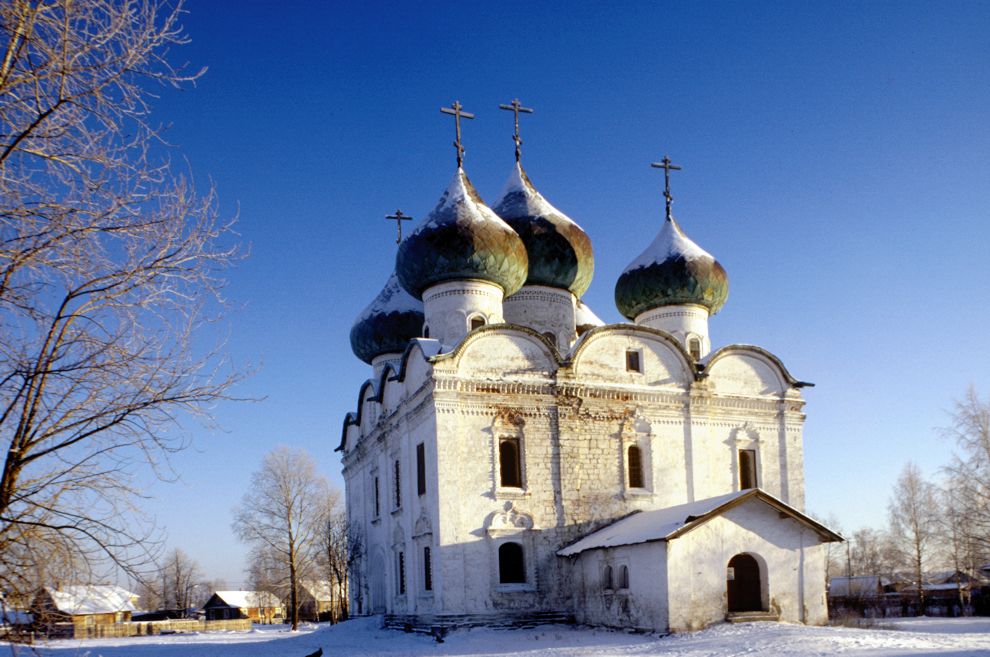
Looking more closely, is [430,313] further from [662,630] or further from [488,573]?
[662,630]

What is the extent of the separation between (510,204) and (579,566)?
352 inches

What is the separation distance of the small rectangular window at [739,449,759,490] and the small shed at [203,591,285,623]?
3274 centimetres

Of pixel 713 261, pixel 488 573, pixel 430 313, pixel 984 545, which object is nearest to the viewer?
pixel 488 573

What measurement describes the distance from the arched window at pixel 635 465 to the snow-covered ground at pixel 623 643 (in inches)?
130

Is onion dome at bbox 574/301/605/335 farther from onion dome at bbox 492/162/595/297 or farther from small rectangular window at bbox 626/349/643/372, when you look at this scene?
small rectangular window at bbox 626/349/643/372

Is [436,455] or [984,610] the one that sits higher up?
[436,455]

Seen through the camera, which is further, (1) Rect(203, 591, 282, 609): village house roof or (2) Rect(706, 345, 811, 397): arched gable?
(1) Rect(203, 591, 282, 609): village house roof

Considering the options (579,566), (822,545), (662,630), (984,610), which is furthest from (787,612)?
(984,610)

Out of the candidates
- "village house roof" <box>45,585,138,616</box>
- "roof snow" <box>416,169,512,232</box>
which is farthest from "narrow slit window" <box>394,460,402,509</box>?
"village house roof" <box>45,585,138,616</box>

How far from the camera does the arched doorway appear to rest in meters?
15.8

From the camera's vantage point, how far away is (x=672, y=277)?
21391 mm

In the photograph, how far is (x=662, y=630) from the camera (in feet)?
47.5

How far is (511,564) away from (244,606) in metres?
34.9

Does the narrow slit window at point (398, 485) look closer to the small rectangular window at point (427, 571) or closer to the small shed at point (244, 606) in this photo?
the small rectangular window at point (427, 571)
